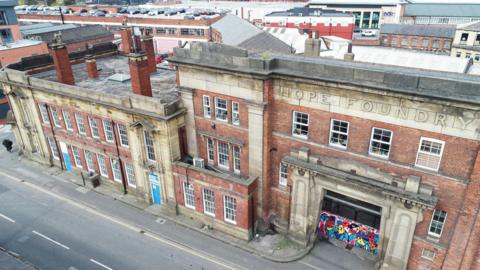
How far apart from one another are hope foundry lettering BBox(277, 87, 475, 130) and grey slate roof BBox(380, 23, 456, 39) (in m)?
61.6

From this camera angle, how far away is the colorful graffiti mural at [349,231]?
80.7 feet

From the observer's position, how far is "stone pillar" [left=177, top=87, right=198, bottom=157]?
26.5 m

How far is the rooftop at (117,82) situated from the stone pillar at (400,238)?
18.9m

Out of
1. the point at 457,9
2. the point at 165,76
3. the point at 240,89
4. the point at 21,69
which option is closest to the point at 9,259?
the point at 240,89

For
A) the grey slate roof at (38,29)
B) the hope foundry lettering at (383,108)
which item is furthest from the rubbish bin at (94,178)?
the grey slate roof at (38,29)

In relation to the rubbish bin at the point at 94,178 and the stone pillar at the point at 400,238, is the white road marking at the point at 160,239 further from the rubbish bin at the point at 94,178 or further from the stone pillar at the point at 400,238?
the stone pillar at the point at 400,238

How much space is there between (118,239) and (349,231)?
1793cm

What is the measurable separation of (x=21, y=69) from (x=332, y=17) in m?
59.2

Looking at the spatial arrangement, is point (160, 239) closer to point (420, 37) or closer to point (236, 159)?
point (236, 159)

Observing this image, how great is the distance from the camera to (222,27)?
4447cm

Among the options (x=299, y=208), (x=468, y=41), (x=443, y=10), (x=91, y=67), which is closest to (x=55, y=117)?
(x=91, y=67)

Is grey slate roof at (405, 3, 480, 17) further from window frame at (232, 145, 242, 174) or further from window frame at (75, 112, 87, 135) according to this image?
window frame at (75, 112, 87, 135)

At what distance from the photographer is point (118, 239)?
2731 centimetres

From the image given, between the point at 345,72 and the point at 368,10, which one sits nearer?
the point at 345,72
